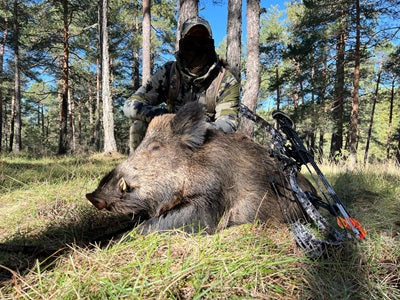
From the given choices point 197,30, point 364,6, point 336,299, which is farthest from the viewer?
point 364,6

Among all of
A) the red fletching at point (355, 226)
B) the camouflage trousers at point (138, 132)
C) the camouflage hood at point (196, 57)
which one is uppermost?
the camouflage hood at point (196, 57)

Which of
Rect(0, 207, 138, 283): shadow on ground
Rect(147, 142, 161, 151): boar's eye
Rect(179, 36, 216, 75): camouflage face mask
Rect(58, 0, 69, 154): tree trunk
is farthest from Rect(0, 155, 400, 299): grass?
Rect(58, 0, 69, 154): tree trunk

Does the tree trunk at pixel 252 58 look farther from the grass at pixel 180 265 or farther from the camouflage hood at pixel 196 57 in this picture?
the grass at pixel 180 265

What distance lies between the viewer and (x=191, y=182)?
2307mm

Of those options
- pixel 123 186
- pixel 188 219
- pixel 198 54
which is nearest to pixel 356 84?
pixel 198 54

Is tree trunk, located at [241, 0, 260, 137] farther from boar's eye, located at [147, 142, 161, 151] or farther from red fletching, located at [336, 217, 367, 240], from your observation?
red fletching, located at [336, 217, 367, 240]

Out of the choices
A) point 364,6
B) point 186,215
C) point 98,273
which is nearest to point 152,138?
point 186,215

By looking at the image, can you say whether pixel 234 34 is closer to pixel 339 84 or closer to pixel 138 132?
pixel 138 132

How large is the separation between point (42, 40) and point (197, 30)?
15173 millimetres

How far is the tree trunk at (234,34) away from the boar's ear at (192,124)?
15.3 feet

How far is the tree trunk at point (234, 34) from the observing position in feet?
23.2

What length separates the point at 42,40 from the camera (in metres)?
14.9

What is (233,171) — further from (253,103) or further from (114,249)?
(253,103)

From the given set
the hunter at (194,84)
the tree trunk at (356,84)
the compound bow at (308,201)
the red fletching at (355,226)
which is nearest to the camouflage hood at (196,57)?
the hunter at (194,84)
